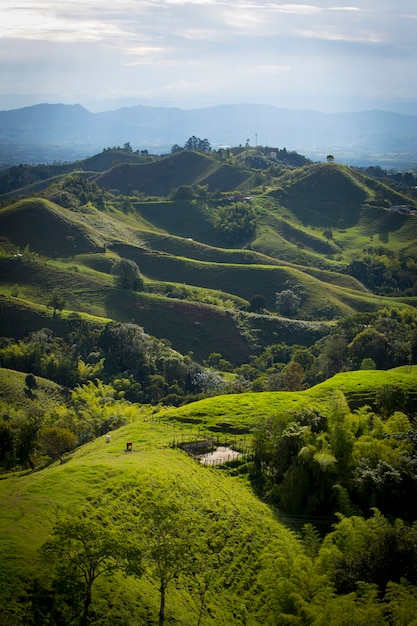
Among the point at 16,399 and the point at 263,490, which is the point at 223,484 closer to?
the point at 263,490

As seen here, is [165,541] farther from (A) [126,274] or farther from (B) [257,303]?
(B) [257,303]

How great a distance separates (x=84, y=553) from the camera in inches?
919

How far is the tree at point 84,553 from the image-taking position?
914 inches

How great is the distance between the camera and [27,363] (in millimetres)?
85062

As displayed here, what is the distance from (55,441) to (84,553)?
23793 mm

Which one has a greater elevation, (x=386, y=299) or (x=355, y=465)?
(x=355, y=465)

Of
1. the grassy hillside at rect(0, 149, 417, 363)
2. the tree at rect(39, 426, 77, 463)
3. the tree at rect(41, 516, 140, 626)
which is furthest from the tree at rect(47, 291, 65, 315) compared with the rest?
the tree at rect(41, 516, 140, 626)

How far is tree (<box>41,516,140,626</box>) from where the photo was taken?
23.2 m

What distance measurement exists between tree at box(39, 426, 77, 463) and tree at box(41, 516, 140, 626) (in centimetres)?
2209

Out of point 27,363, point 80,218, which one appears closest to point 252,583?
point 27,363

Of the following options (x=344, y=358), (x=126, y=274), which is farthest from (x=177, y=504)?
(x=126, y=274)

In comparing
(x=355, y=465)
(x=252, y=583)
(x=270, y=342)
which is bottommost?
(x=270, y=342)

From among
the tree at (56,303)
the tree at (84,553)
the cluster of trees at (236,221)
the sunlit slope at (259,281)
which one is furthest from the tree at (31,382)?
the cluster of trees at (236,221)

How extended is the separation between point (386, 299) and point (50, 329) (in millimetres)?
72881
